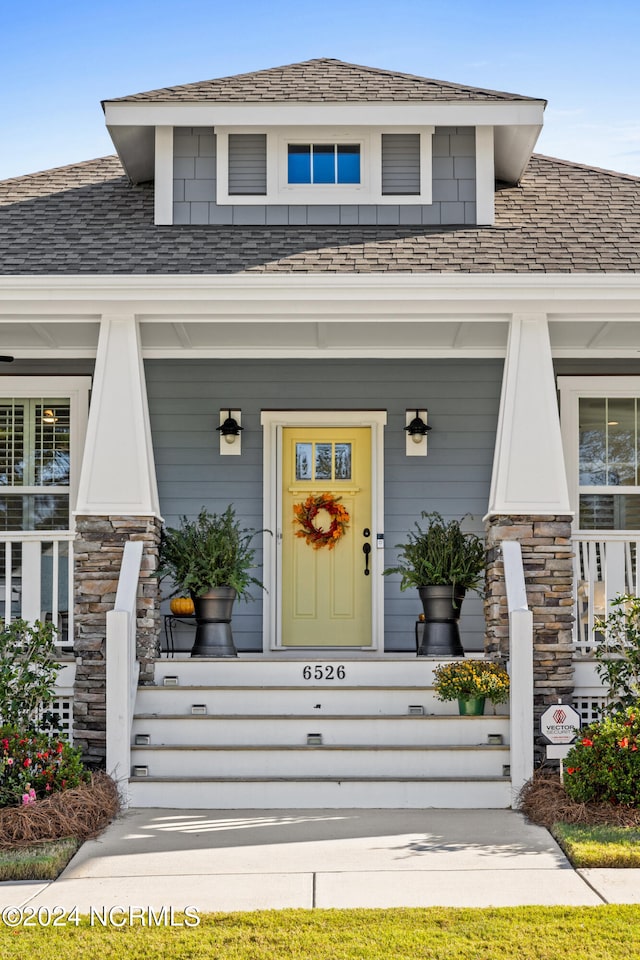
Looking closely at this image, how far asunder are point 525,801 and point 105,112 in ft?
20.6

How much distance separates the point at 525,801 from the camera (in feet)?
21.5

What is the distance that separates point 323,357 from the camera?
28.4ft

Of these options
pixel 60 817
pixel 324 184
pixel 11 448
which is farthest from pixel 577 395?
pixel 60 817

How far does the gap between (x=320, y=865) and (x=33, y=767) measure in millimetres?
1906

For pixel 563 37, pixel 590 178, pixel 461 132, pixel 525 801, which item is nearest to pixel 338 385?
pixel 461 132

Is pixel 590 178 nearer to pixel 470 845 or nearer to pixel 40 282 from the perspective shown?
pixel 40 282

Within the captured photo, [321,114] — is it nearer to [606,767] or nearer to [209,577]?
[209,577]

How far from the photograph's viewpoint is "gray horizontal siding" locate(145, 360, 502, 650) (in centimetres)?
930

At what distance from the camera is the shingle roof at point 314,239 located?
7.66 m

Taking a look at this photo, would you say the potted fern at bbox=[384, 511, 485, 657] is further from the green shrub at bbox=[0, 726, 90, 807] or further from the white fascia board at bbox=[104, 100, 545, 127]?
the white fascia board at bbox=[104, 100, 545, 127]

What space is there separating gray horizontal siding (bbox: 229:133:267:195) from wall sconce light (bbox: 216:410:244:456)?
184 centimetres

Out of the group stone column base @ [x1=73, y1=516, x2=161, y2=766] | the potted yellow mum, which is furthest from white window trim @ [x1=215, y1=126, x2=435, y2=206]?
the potted yellow mum

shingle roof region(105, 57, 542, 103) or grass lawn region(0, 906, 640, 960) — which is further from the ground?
shingle roof region(105, 57, 542, 103)

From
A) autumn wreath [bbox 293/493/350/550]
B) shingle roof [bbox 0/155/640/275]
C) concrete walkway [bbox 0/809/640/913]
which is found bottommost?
concrete walkway [bbox 0/809/640/913]
